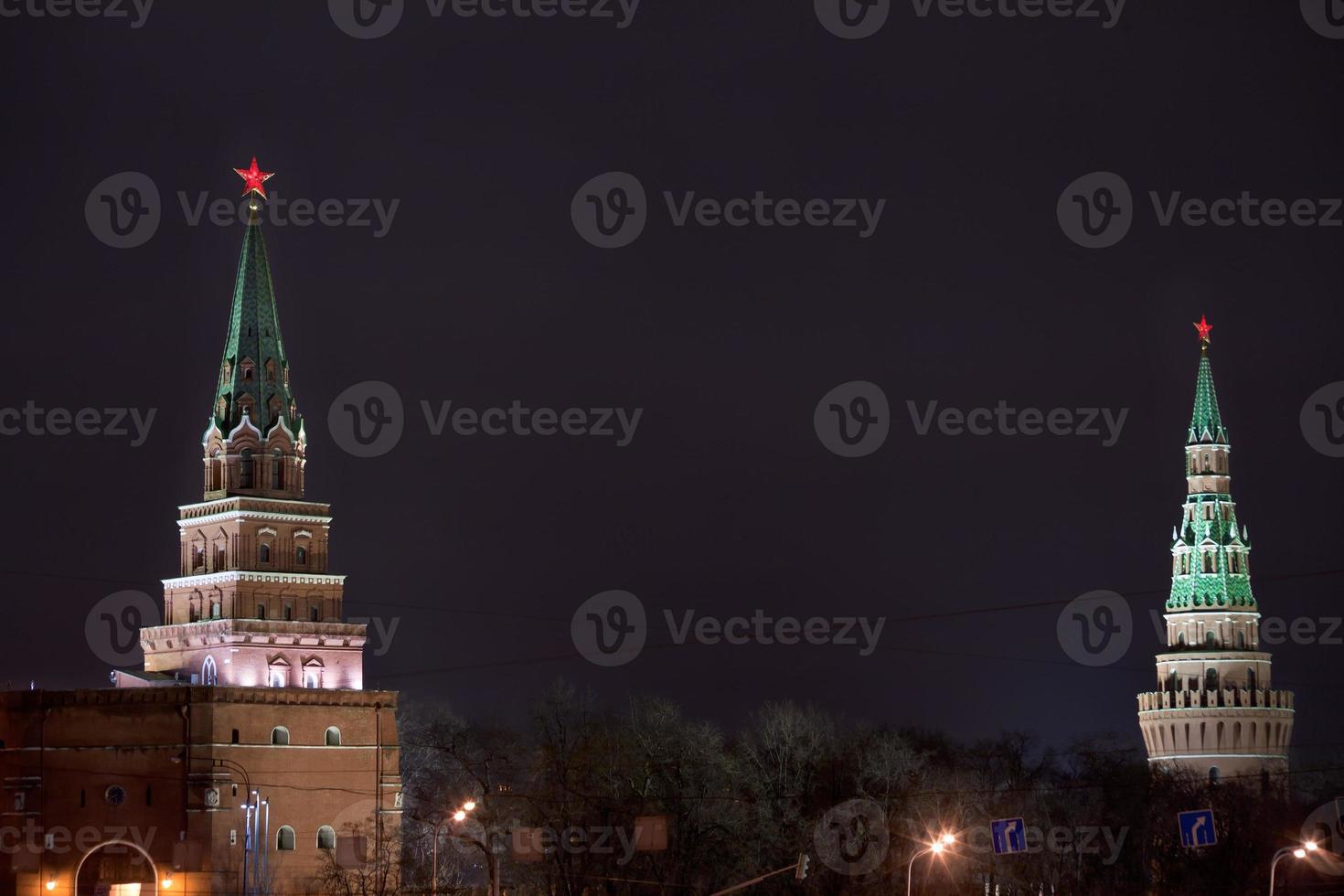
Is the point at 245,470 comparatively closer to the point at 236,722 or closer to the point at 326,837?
the point at 236,722

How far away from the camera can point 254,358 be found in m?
130

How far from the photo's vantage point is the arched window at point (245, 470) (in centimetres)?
12888

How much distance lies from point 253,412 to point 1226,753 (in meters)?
87.1

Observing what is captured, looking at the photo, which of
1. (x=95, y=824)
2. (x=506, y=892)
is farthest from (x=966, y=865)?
(x=95, y=824)

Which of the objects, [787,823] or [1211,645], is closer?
[787,823]

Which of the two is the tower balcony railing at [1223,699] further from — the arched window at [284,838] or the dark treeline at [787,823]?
the arched window at [284,838]

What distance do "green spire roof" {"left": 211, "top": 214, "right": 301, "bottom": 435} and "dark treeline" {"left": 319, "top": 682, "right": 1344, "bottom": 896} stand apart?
21004mm

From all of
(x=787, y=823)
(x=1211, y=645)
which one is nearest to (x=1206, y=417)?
(x=1211, y=645)

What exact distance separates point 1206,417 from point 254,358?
3301 inches

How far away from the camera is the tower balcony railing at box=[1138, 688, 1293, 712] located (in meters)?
184

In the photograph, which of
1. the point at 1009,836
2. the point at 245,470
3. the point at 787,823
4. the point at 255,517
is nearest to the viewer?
the point at 1009,836

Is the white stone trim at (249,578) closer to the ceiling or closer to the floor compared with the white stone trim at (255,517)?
closer to the floor

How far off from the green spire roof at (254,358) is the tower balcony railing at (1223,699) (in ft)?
269

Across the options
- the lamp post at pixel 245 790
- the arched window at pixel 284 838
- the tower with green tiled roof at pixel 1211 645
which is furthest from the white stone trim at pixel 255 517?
the tower with green tiled roof at pixel 1211 645
